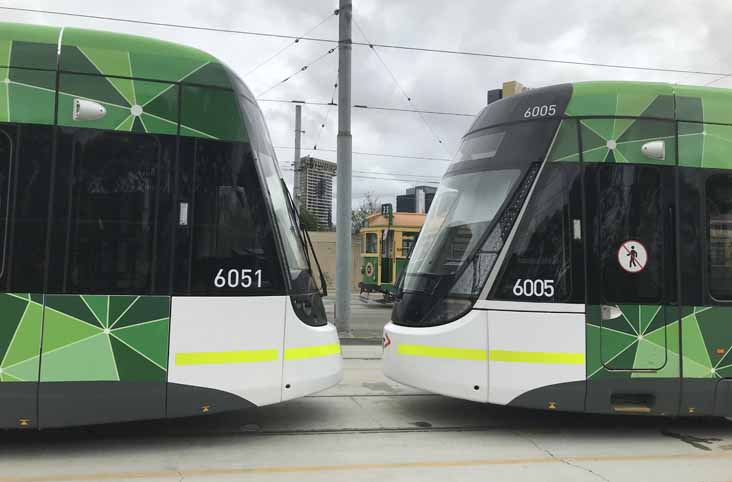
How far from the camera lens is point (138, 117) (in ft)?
16.1

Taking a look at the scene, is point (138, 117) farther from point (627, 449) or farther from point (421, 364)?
point (627, 449)

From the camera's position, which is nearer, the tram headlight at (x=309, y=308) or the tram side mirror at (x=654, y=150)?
the tram headlight at (x=309, y=308)

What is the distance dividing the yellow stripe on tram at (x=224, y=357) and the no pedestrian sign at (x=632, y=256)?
3.37 m

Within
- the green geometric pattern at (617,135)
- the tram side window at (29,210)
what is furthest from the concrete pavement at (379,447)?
the green geometric pattern at (617,135)

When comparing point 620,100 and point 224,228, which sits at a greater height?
point 620,100

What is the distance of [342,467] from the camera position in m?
4.66

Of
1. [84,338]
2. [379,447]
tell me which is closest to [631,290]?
[379,447]

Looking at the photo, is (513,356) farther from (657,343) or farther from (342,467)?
(342,467)

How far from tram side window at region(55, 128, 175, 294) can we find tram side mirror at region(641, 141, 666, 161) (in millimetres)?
4413

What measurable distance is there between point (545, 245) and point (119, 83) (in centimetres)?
406

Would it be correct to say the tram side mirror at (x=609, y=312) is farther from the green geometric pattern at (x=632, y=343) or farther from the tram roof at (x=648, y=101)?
the tram roof at (x=648, y=101)

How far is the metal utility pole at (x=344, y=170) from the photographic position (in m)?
12.4

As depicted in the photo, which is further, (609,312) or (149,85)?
(609,312)

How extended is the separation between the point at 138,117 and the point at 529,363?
4.10 m
